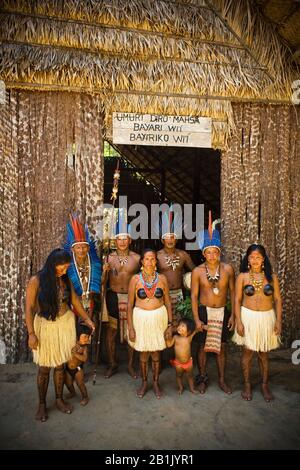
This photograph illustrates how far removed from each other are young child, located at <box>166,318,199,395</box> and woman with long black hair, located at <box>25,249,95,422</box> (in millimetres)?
1092

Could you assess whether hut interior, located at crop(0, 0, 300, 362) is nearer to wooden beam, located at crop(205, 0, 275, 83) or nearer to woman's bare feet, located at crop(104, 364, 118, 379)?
wooden beam, located at crop(205, 0, 275, 83)

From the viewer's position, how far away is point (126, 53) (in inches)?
177

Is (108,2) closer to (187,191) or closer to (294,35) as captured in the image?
(294,35)

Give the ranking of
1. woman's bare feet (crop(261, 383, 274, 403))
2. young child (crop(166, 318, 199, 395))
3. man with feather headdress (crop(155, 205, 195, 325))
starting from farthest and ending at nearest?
1. man with feather headdress (crop(155, 205, 195, 325))
2. young child (crop(166, 318, 199, 395))
3. woman's bare feet (crop(261, 383, 274, 403))

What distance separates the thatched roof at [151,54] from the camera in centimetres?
427

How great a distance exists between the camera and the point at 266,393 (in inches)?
143

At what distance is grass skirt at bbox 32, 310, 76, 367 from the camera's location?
317 cm

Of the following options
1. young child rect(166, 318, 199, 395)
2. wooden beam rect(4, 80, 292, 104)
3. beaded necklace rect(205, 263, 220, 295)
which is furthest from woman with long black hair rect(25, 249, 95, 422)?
wooden beam rect(4, 80, 292, 104)

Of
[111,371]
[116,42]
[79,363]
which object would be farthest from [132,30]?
[111,371]

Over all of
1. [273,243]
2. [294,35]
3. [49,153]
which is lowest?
[273,243]

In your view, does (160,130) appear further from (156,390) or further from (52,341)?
(156,390)

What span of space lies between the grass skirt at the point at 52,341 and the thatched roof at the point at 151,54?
2687mm
